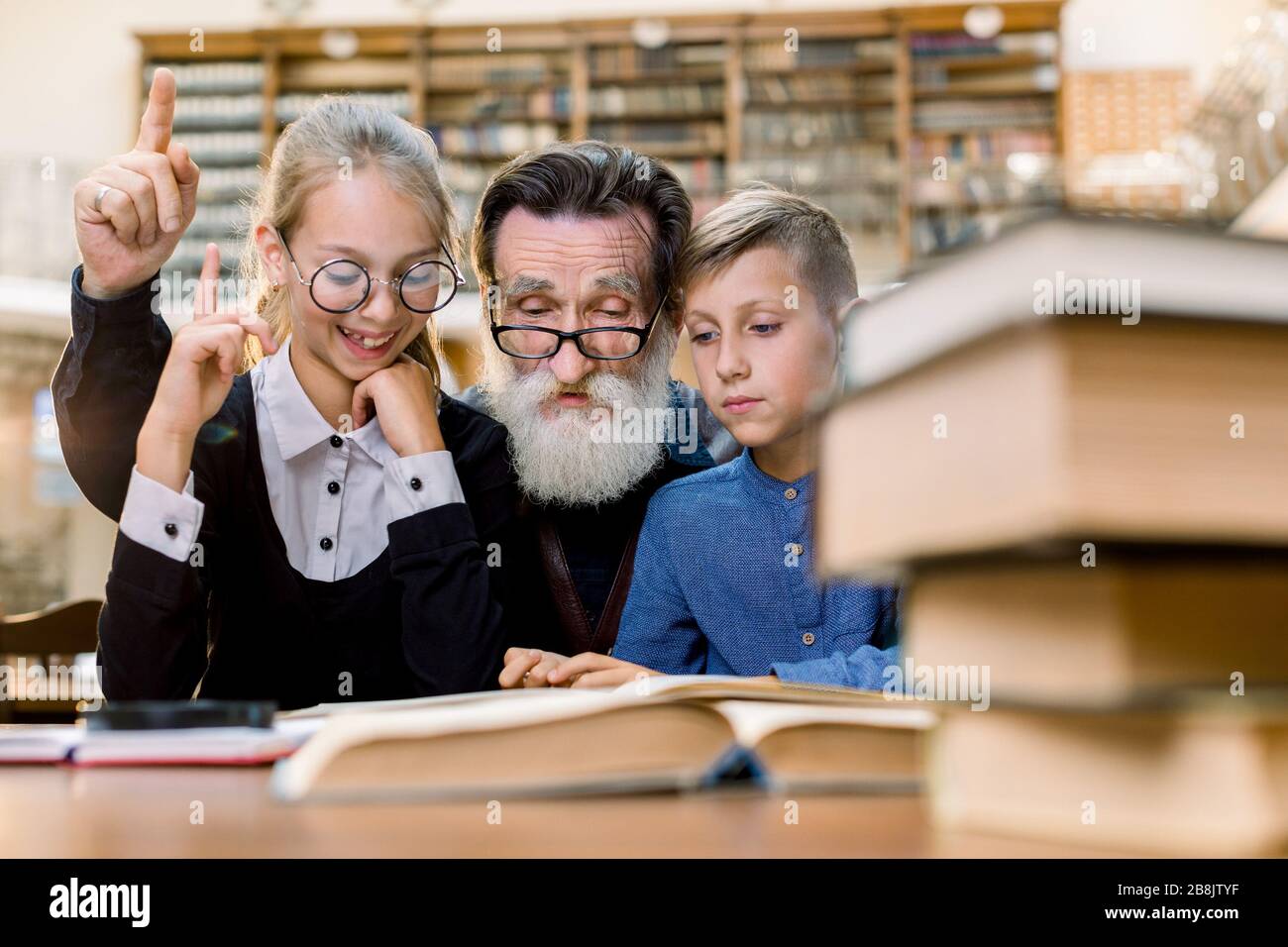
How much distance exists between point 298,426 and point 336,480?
91 mm

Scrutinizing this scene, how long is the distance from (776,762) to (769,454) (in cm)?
111

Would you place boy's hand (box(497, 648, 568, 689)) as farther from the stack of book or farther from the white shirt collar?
the stack of book

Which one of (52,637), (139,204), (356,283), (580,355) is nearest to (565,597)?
(580,355)

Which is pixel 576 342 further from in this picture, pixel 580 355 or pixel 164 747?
pixel 164 747

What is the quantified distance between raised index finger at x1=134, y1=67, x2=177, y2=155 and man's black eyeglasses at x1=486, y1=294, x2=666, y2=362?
50 centimetres

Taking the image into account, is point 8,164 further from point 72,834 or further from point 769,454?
point 72,834

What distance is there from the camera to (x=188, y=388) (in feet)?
4.20

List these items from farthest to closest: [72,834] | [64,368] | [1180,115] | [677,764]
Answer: [1180,115] < [64,368] < [677,764] < [72,834]

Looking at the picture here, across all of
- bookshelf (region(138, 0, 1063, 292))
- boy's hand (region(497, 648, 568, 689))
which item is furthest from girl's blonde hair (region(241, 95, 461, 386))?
bookshelf (region(138, 0, 1063, 292))

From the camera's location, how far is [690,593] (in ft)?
5.31

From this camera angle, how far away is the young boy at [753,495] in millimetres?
1563

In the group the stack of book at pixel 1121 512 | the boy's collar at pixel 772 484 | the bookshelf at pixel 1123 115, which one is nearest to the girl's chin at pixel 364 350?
the boy's collar at pixel 772 484

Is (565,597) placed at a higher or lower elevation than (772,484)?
lower
